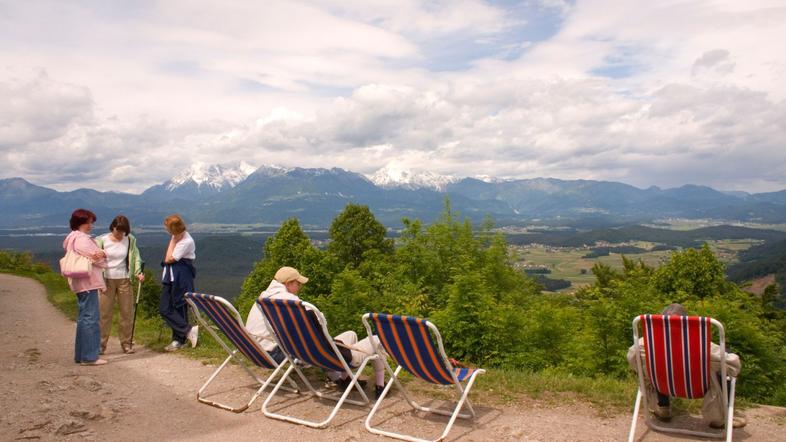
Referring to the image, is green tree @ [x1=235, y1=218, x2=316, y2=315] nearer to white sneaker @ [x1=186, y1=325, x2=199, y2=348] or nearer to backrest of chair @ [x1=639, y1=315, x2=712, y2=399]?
white sneaker @ [x1=186, y1=325, x2=199, y2=348]

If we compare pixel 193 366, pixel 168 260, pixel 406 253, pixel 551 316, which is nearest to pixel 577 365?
pixel 551 316

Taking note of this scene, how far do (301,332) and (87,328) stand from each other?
13.4 ft

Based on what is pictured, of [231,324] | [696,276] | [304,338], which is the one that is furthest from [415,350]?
[696,276]

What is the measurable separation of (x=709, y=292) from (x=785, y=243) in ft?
510

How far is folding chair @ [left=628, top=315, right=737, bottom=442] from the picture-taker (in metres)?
Answer: 4.37

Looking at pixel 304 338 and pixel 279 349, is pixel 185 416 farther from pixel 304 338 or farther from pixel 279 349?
pixel 304 338

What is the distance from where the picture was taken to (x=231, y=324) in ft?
19.1

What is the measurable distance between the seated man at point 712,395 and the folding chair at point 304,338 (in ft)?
9.13

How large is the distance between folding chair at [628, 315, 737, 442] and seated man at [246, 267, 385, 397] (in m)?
2.65

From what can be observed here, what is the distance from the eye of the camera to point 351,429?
5305 millimetres

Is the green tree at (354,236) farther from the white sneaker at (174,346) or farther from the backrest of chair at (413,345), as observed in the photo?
Answer: the backrest of chair at (413,345)

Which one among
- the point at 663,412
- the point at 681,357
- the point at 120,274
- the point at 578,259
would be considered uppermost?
the point at 120,274

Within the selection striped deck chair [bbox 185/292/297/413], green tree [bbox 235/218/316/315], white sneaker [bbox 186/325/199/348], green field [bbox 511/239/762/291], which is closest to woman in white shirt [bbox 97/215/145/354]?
white sneaker [bbox 186/325/199/348]

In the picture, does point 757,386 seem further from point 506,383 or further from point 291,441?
point 291,441
